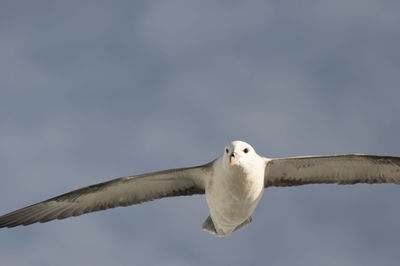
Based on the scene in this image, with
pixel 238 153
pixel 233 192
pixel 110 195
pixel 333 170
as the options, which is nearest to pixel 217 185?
pixel 233 192

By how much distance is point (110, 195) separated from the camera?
40.7 feet

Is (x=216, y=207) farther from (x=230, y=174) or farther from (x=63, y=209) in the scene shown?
(x=63, y=209)

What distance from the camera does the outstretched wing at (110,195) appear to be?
12.0m

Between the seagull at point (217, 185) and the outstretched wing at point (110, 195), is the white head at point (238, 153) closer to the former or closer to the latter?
the seagull at point (217, 185)

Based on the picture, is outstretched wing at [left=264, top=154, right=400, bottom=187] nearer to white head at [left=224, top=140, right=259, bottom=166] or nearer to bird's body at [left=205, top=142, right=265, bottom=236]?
bird's body at [left=205, top=142, right=265, bottom=236]

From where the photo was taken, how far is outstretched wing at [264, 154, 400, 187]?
1177cm

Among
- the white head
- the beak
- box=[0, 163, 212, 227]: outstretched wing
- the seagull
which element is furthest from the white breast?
box=[0, 163, 212, 227]: outstretched wing

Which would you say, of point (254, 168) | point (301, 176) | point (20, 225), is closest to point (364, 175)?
point (301, 176)

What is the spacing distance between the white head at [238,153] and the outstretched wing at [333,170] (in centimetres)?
105

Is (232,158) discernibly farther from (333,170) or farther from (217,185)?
(333,170)

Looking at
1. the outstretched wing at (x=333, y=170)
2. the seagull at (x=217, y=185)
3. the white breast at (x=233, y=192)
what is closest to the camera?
the white breast at (x=233, y=192)

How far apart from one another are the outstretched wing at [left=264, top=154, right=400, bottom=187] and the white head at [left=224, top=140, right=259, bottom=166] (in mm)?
1047

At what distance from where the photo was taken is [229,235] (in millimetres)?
12469

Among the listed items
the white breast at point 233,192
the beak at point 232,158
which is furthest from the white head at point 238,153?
the white breast at point 233,192
